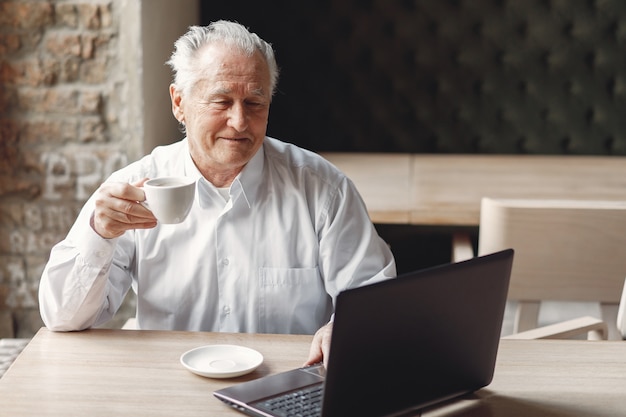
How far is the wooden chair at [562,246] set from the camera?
238 centimetres

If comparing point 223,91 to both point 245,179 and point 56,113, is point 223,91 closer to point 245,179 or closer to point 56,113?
point 245,179

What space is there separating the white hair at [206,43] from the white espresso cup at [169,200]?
46 centimetres

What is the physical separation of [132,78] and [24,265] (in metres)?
0.77

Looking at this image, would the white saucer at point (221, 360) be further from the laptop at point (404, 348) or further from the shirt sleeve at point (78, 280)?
the shirt sleeve at point (78, 280)

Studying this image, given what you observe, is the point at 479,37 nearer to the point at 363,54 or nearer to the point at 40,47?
the point at 363,54

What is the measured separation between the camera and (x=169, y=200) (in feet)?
5.35

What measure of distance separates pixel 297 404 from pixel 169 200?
0.43 meters

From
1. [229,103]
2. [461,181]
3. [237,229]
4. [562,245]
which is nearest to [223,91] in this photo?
[229,103]

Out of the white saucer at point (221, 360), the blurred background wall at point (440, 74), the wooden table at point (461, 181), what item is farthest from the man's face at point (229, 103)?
the blurred background wall at point (440, 74)

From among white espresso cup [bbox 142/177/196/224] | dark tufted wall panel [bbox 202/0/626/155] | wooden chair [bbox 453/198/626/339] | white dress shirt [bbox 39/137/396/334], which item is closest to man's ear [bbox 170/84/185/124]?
white dress shirt [bbox 39/137/396/334]

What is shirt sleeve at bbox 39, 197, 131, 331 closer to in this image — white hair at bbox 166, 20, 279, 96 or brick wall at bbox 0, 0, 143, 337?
white hair at bbox 166, 20, 279, 96

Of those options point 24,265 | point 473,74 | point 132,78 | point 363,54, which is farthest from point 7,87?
point 473,74

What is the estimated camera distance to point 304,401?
151 centimetres

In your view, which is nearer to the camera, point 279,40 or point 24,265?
point 24,265
